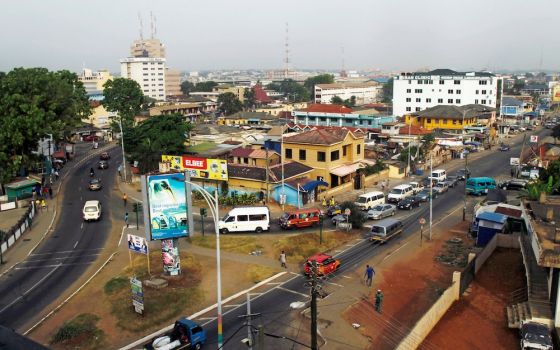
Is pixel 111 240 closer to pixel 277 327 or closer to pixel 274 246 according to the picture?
pixel 274 246

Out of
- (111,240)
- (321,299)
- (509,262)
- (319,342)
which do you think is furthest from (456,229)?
(111,240)

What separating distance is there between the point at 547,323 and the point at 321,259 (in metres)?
13.2

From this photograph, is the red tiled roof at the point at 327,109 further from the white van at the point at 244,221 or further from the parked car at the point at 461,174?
the white van at the point at 244,221

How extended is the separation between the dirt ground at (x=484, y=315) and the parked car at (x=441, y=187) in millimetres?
22370

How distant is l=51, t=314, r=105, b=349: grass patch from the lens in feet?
81.2

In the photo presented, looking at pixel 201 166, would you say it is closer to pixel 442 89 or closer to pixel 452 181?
pixel 452 181

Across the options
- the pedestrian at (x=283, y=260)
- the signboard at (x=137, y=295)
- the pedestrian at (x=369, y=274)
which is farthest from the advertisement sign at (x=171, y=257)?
the pedestrian at (x=369, y=274)

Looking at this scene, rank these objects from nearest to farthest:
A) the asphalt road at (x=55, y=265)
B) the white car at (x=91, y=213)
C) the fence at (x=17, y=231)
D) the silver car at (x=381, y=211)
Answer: the asphalt road at (x=55, y=265) < the fence at (x=17, y=231) < the silver car at (x=381, y=211) < the white car at (x=91, y=213)

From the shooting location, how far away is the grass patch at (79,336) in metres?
24.7

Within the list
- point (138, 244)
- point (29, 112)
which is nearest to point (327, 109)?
point (29, 112)

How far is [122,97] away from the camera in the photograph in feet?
307

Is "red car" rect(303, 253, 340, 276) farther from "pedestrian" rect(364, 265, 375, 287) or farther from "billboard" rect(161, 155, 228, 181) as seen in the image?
"billboard" rect(161, 155, 228, 181)

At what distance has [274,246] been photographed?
39375mm

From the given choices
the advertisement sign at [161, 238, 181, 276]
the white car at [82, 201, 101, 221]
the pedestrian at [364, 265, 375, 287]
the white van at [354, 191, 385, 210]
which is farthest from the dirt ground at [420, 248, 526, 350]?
the white car at [82, 201, 101, 221]
